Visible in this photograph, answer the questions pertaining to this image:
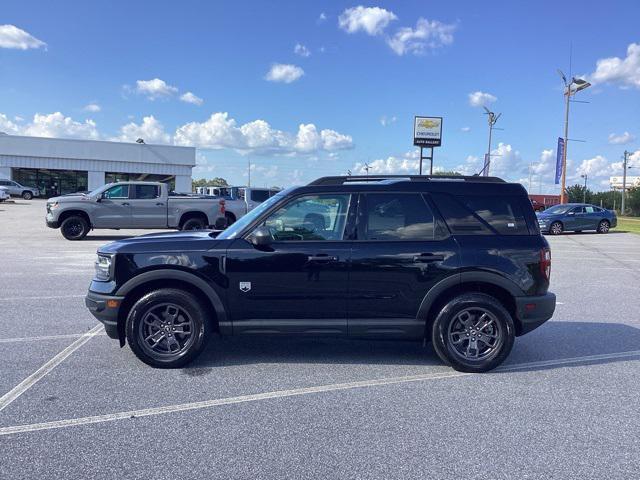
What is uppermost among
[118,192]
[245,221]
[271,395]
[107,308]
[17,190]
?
[17,190]

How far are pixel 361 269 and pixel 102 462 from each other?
2612mm

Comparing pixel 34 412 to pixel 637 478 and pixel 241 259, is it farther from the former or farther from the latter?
pixel 637 478

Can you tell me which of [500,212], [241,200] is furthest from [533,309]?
[241,200]

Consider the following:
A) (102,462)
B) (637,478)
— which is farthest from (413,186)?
(102,462)

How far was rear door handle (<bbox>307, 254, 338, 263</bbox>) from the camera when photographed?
4832mm

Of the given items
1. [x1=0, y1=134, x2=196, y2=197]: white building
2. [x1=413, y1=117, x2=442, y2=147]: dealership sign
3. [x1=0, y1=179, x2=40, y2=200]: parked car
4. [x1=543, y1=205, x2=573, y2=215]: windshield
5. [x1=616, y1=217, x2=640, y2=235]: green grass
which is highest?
[x1=413, y1=117, x2=442, y2=147]: dealership sign

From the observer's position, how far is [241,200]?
62.8 ft

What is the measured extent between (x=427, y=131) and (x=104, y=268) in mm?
45457

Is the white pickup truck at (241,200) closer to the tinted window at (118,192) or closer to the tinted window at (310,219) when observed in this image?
the tinted window at (118,192)

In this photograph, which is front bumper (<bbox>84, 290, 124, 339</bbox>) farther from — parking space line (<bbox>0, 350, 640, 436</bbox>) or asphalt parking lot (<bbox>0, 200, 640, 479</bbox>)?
parking space line (<bbox>0, 350, 640, 436</bbox>)

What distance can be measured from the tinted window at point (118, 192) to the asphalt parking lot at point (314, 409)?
10460 millimetres

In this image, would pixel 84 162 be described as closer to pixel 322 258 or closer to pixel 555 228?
pixel 555 228

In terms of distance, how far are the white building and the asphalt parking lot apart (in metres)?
48.1

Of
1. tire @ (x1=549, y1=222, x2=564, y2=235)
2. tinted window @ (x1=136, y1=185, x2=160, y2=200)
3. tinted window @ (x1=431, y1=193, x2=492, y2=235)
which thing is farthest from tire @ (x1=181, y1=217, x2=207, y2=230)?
tire @ (x1=549, y1=222, x2=564, y2=235)
